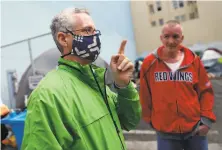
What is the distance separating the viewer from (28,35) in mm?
5762

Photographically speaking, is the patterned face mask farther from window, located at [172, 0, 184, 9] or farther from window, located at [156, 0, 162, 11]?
window, located at [156, 0, 162, 11]

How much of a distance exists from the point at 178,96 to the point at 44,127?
1222mm

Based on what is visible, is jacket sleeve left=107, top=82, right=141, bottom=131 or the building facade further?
the building facade

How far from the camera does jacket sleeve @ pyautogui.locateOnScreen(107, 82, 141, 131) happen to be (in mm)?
1199

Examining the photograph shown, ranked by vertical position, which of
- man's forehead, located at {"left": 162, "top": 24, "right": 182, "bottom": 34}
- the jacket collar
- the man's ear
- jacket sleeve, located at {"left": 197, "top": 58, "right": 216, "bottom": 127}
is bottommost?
jacket sleeve, located at {"left": 197, "top": 58, "right": 216, "bottom": 127}

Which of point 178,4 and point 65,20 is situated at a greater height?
point 178,4

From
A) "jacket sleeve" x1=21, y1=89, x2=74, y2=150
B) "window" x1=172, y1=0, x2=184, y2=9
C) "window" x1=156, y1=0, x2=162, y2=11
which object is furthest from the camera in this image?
"window" x1=156, y1=0, x2=162, y2=11

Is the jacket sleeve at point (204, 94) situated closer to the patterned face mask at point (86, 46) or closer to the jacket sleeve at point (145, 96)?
the jacket sleeve at point (145, 96)

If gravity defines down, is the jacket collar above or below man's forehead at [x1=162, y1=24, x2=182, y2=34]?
below

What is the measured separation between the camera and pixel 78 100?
39.4 inches

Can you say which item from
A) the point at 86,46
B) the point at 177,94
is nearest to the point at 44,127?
the point at 86,46

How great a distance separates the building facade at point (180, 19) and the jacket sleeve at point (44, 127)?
943cm

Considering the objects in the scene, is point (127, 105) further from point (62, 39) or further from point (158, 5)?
point (158, 5)

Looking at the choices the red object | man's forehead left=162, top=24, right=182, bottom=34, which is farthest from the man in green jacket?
man's forehead left=162, top=24, right=182, bottom=34
